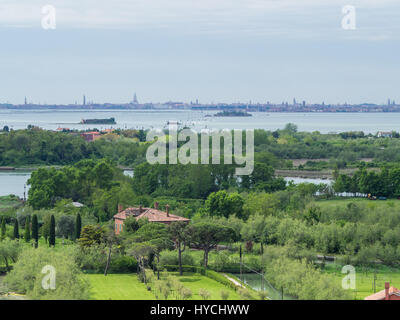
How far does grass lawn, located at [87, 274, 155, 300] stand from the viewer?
19438mm

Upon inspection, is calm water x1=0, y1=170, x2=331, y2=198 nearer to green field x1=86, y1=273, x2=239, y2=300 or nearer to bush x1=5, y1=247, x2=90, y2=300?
green field x1=86, y1=273, x2=239, y2=300

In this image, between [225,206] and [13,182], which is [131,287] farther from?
[13,182]

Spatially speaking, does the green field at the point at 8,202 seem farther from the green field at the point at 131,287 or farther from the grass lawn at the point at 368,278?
the grass lawn at the point at 368,278

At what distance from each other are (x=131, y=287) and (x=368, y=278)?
25.3 ft

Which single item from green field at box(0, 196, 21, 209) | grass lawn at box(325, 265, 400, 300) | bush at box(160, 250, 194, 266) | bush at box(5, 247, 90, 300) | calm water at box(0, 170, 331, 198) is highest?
bush at box(5, 247, 90, 300)

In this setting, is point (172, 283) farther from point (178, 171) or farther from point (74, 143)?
point (74, 143)

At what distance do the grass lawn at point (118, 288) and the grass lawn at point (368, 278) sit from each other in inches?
225

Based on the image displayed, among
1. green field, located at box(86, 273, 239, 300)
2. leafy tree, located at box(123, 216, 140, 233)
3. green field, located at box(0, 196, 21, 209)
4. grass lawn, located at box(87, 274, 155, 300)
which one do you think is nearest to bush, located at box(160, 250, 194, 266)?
green field, located at box(86, 273, 239, 300)

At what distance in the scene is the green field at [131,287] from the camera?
64.0 ft

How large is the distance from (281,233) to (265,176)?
1942 cm

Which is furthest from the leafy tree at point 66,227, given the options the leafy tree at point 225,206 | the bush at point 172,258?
the bush at point 172,258

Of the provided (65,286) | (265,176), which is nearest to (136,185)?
(265,176)

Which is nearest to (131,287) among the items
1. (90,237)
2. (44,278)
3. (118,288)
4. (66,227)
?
(118,288)
